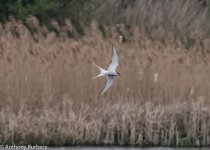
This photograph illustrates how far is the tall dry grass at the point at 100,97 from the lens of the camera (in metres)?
12.0

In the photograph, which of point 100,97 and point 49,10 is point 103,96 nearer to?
point 100,97

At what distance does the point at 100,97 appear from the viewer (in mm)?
12484

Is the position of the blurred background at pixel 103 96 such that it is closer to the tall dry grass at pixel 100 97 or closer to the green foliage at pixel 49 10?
the tall dry grass at pixel 100 97

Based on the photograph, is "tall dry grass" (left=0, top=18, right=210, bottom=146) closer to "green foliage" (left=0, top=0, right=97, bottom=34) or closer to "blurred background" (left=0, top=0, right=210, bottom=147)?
"blurred background" (left=0, top=0, right=210, bottom=147)

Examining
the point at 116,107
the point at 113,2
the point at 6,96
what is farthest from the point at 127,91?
the point at 113,2

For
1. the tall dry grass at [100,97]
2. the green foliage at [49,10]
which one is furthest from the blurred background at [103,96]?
the green foliage at [49,10]

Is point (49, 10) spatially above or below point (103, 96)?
above

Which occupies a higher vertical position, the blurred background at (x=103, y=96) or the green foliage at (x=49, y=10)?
the green foliage at (x=49, y=10)

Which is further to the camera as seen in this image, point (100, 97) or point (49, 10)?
point (49, 10)

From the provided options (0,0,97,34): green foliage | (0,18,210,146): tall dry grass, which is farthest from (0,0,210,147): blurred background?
(0,0,97,34): green foliage

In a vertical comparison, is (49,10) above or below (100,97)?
above

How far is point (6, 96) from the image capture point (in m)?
12.4

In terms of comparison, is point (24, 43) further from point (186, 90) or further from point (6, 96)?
point (186, 90)

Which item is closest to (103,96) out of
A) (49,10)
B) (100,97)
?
(100,97)
